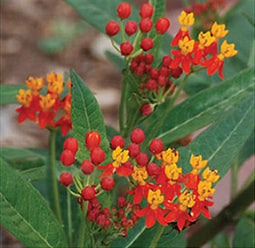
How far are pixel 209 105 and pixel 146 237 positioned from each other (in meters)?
0.29

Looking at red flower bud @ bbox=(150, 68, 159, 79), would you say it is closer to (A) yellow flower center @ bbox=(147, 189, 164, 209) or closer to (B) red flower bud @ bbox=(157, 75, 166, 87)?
(B) red flower bud @ bbox=(157, 75, 166, 87)

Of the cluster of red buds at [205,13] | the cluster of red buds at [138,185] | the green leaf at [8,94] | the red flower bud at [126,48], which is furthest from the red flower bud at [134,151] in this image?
the cluster of red buds at [205,13]

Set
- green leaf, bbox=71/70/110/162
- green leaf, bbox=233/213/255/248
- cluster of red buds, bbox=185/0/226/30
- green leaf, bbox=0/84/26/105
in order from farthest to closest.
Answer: cluster of red buds, bbox=185/0/226/30
green leaf, bbox=233/213/255/248
green leaf, bbox=0/84/26/105
green leaf, bbox=71/70/110/162

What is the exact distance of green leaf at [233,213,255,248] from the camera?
4.44 ft

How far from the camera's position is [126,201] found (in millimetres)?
947

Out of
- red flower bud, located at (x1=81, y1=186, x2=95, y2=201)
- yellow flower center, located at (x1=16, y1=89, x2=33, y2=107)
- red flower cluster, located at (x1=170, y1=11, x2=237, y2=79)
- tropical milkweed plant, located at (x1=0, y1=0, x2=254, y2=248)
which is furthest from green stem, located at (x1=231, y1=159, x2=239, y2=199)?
red flower bud, located at (x1=81, y1=186, x2=95, y2=201)

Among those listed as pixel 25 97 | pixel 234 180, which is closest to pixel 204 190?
pixel 25 97

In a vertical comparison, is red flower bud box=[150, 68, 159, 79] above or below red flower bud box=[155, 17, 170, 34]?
below

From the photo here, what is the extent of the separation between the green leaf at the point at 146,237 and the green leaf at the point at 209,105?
19 centimetres

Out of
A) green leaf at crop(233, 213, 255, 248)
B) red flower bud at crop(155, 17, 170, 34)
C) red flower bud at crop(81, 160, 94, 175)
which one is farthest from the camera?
green leaf at crop(233, 213, 255, 248)

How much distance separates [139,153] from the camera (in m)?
0.93

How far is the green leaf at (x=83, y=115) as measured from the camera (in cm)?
97

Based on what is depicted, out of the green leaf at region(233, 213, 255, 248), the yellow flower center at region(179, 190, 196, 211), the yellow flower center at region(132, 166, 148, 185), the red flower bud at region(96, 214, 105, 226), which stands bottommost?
the green leaf at region(233, 213, 255, 248)

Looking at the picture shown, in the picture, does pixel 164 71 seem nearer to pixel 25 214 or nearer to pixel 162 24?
pixel 162 24
